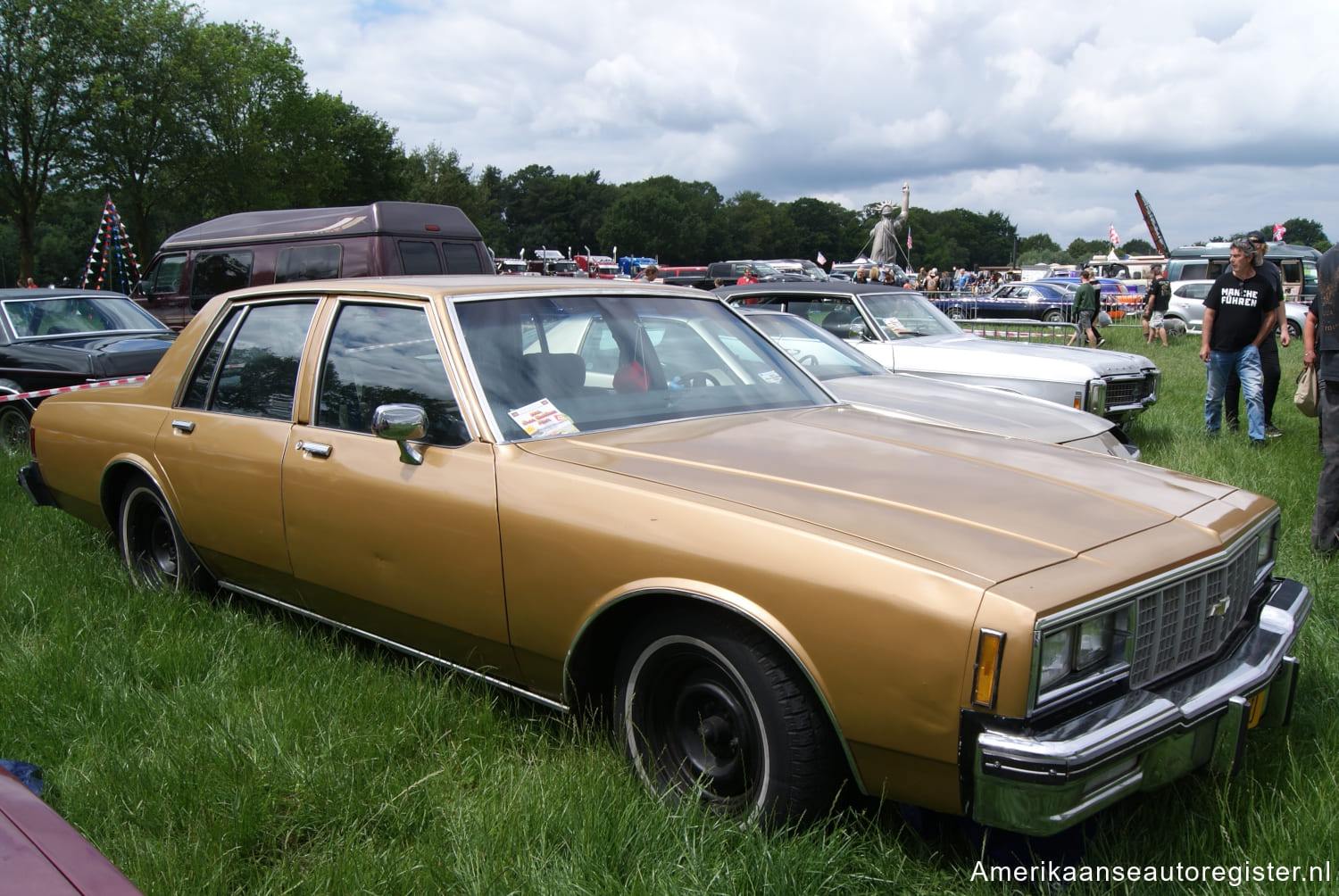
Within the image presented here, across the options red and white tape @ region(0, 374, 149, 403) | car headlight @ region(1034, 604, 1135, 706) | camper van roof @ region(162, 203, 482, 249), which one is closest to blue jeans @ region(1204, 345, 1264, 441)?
car headlight @ region(1034, 604, 1135, 706)

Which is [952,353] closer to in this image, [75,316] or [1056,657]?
[1056,657]

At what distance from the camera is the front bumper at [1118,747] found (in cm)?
191

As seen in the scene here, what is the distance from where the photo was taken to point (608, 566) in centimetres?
249

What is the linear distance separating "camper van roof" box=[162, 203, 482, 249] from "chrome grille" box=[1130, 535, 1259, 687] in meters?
10.2

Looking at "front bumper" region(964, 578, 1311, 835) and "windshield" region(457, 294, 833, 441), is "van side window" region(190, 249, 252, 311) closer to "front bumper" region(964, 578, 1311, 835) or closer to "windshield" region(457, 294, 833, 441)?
"windshield" region(457, 294, 833, 441)

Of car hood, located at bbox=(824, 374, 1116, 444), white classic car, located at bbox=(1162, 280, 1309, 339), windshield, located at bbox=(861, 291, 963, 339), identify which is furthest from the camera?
white classic car, located at bbox=(1162, 280, 1309, 339)

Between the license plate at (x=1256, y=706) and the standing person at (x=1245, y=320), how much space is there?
6201 millimetres

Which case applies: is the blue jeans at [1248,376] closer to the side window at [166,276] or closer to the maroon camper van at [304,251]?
the maroon camper van at [304,251]

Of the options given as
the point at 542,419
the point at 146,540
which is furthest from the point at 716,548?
the point at 146,540

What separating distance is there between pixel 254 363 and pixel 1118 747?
10.8 feet

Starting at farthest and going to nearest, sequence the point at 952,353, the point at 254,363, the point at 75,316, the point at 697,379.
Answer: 1. the point at 75,316
2. the point at 952,353
3. the point at 254,363
4. the point at 697,379

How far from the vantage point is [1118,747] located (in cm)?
199

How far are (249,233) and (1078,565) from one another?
11987 millimetres

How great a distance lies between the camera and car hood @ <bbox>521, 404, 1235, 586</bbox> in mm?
2217
